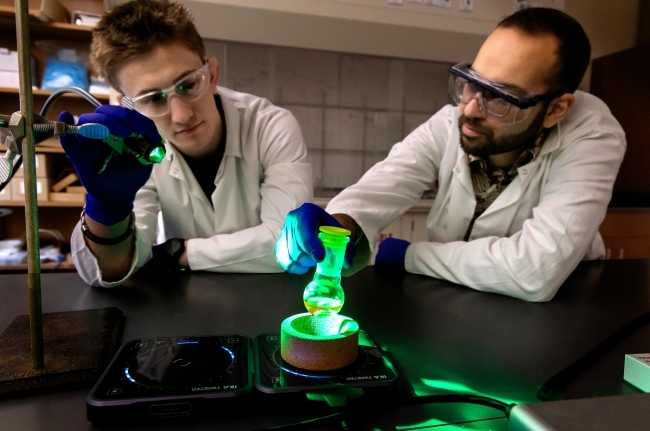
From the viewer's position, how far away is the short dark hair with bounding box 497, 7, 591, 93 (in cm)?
112

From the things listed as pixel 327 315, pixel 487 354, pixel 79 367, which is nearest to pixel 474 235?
pixel 487 354

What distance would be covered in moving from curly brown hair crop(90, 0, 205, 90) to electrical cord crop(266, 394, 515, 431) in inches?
39.2

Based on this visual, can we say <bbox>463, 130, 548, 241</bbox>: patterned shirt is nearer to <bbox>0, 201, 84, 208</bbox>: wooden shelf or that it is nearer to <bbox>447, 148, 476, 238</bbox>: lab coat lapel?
<bbox>447, 148, 476, 238</bbox>: lab coat lapel

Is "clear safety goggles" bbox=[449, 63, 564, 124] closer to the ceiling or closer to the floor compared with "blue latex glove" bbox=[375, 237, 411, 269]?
closer to the ceiling

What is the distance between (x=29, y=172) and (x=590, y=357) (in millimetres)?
783

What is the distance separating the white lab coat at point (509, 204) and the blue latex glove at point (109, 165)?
52cm

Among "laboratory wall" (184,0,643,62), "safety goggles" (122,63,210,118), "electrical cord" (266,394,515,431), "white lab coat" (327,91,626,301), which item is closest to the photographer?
"electrical cord" (266,394,515,431)

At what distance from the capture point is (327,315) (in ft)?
1.90

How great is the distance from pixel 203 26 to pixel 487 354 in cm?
221

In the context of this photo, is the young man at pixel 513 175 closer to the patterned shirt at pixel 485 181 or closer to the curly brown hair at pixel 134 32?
the patterned shirt at pixel 485 181

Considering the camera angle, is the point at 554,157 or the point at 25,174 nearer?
the point at 25,174

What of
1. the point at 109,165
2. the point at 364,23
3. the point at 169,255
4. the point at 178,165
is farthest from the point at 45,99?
the point at 109,165

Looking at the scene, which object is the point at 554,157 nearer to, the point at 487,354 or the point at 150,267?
the point at 487,354

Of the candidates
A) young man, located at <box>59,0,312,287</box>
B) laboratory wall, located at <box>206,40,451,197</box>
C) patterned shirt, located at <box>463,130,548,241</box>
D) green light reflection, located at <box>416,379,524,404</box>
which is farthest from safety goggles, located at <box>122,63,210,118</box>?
laboratory wall, located at <box>206,40,451,197</box>
